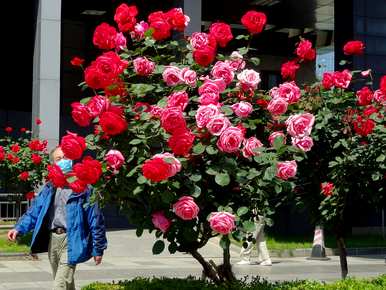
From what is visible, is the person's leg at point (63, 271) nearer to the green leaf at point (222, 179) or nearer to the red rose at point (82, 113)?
the red rose at point (82, 113)

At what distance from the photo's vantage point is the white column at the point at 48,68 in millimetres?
21797

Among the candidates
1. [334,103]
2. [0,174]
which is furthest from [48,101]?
[334,103]

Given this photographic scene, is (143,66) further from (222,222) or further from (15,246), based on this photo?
(15,246)

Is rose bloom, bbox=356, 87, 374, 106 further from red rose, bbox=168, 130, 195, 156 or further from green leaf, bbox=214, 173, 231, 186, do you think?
red rose, bbox=168, 130, 195, 156

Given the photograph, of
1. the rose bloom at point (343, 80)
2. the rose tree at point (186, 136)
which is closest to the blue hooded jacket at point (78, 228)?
the rose tree at point (186, 136)

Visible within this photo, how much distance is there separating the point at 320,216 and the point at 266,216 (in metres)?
2.88

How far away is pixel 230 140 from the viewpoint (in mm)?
5082

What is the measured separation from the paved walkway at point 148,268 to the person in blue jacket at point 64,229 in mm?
4342

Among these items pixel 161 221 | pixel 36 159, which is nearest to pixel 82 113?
pixel 161 221

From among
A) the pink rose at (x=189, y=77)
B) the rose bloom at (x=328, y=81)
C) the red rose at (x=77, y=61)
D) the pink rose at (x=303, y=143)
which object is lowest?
the pink rose at (x=303, y=143)

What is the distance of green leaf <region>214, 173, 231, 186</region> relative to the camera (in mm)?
5090

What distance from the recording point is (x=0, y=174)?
64.8 feet

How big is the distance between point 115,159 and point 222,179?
31.2 inches

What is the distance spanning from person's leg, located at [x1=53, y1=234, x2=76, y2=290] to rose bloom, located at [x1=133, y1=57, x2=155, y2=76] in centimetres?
240
